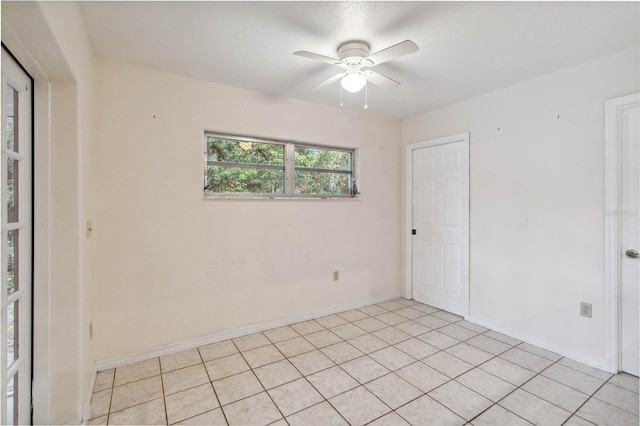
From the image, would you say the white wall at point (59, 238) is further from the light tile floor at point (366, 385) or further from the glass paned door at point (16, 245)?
the light tile floor at point (366, 385)

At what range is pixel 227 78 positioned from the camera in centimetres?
268

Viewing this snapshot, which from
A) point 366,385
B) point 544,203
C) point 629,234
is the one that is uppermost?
point 544,203

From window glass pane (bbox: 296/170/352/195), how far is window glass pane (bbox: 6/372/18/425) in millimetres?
2492

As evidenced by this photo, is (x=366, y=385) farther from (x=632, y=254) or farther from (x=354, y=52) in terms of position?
(x=354, y=52)

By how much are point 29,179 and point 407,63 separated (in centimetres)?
261

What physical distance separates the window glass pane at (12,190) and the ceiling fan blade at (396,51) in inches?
81.6

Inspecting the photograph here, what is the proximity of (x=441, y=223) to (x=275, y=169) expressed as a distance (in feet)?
6.81

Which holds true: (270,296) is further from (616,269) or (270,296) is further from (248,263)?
(616,269)

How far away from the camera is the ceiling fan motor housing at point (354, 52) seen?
2.05 m

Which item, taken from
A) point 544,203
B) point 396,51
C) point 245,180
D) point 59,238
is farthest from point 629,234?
point 59,238

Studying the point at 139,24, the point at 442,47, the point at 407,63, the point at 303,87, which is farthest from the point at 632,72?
the point at 139,24

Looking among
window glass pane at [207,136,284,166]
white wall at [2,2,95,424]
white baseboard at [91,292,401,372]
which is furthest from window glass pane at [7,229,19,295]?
window glass pane at [207,136,284,166]

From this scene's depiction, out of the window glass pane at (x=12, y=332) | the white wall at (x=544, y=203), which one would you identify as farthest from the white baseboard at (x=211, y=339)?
the white wall at (x=544, y=203)

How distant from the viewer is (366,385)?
2119 mm
